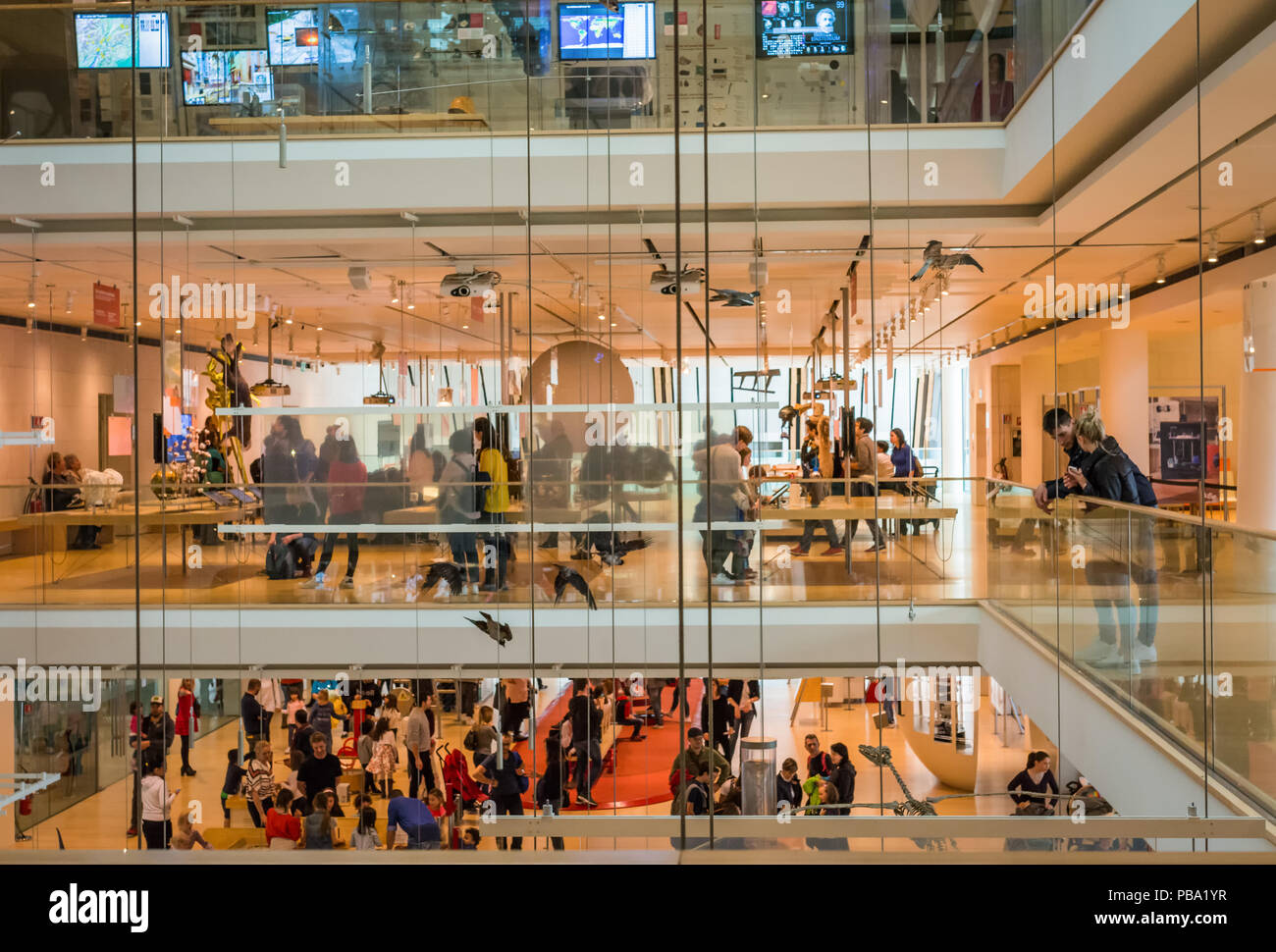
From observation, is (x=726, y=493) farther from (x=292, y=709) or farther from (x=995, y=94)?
(x=292, y=709)

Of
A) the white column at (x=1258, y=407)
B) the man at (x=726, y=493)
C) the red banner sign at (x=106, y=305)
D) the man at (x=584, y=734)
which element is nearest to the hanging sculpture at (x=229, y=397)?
the red banner sign at (x=106, y=305)

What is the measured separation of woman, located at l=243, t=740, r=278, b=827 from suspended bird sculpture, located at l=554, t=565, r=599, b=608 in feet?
8.43

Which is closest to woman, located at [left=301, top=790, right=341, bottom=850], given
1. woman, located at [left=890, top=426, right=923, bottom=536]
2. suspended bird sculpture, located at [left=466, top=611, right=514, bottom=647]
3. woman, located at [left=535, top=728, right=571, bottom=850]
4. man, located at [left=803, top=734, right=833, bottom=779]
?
woman, located at [left=535, top=728, right=571, bottom=850]

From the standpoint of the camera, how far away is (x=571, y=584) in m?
6.60

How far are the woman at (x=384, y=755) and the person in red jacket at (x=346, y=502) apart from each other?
1072mm

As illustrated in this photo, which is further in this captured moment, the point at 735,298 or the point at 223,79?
the point at 223,79

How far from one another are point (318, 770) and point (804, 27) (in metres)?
5.89

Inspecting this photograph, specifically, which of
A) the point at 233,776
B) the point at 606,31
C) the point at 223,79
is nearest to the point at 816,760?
the point at 233,776

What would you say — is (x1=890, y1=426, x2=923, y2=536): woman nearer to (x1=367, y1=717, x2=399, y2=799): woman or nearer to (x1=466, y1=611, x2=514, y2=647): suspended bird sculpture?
(x1=466, y1=611, x2=514, y2=647): suspended bird sculpture

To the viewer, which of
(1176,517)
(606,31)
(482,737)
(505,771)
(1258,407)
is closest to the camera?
(1176,517)

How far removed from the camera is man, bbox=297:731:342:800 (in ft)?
23.5

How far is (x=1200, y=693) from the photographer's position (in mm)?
3408

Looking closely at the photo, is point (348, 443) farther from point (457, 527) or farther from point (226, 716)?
point (226, 716)

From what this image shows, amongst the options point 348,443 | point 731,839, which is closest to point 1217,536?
point 731,839
